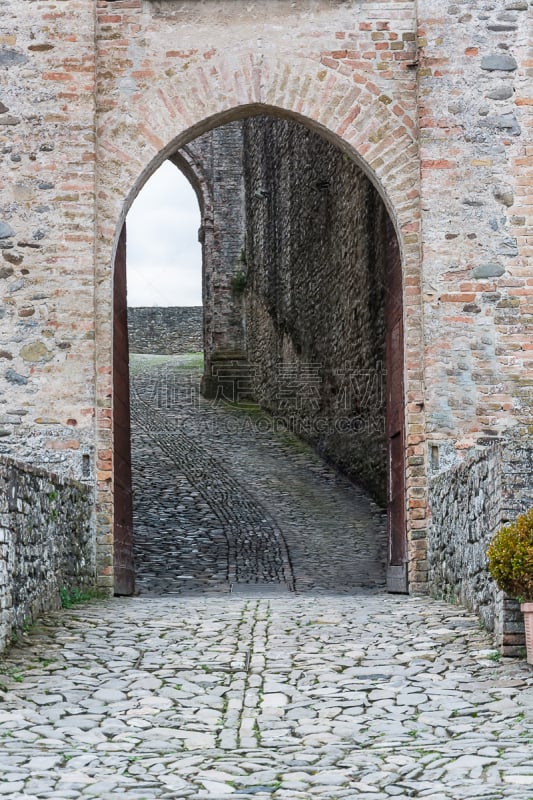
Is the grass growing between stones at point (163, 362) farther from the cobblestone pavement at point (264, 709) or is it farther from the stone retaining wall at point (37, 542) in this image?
the cobblestone pavement at point (264, 709)

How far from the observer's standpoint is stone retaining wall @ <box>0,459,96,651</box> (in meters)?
5.08

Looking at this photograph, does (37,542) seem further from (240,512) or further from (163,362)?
(163,362)

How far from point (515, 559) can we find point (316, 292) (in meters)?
11.4

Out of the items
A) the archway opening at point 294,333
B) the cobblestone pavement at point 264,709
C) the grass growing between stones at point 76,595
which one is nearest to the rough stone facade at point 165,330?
the archway opening at point 294,333

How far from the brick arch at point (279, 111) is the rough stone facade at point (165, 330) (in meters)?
22.2

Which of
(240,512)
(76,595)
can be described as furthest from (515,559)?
(240,512)

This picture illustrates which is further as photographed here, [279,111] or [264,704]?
[279,111]

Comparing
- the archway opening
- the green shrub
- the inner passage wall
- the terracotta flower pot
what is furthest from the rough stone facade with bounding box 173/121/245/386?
the terracotta flower pot

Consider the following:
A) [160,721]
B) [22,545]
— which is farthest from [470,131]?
[160,721]

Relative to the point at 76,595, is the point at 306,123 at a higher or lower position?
higher

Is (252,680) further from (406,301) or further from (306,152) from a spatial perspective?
(306,152)

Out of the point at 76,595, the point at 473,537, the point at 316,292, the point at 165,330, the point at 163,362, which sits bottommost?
the point at 76,595

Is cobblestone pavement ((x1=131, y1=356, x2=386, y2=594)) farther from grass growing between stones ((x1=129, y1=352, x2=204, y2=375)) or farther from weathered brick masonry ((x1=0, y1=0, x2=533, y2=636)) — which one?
grass growing between stones ((x1=129, y1=352, x2=204, y2=375))

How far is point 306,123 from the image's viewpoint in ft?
26.8
